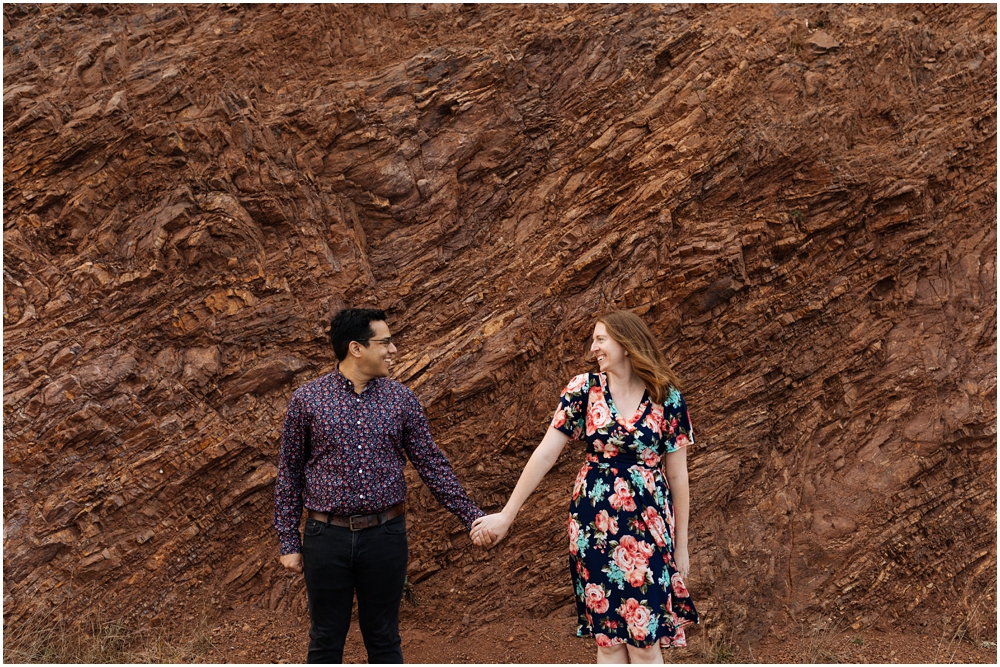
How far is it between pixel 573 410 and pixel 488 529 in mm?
755

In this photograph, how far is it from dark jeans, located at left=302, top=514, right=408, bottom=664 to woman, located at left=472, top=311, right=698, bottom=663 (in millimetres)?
464

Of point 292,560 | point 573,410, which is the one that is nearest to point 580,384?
point 573,410

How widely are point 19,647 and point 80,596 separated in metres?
0.43

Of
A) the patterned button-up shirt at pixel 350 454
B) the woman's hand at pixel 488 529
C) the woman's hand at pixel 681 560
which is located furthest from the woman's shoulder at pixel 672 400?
the patterned button-up shirt at pixel 350 454

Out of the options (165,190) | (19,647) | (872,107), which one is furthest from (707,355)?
(19,647)

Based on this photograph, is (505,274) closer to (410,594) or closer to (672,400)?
(672,400)

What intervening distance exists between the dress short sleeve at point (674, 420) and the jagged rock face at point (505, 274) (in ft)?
6.08

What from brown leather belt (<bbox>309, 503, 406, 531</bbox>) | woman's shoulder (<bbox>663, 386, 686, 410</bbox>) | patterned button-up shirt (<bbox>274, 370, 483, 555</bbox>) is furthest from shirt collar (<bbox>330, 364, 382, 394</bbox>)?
woman's shoulder (<bbox>663, 386, 686, 410</bbox>)

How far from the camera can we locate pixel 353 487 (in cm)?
352

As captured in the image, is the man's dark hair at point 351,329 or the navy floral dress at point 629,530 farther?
the man's dark hair at point 351,329

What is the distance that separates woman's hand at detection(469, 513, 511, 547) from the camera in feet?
12.3

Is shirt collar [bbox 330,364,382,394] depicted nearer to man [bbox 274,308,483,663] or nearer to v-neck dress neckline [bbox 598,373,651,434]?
Answer: man [bbox 274,308,483,663]

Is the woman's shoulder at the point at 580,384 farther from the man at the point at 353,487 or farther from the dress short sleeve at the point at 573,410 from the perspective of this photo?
the man at the point at 353,487

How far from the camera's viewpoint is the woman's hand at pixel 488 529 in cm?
373
